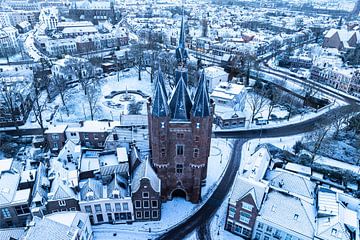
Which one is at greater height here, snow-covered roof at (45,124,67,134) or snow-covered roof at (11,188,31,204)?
snow-covered roof at (45,124,67,134)

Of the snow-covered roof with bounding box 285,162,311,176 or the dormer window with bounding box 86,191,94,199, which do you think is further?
the snow-covered roof with bounding box 285,162,311,176

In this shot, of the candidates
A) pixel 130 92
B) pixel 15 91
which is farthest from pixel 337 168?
pixel 15 91

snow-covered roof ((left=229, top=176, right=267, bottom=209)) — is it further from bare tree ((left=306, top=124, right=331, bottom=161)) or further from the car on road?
the car on road

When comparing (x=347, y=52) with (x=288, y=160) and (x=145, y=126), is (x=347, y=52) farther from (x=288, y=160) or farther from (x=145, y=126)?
(x=145, y=126)

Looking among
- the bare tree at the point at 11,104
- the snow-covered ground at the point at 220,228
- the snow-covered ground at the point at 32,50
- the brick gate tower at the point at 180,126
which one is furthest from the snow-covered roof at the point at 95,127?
the snow-covered ground at the point at 32,50

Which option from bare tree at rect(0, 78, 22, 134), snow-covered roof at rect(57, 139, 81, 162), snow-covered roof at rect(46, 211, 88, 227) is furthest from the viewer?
bare tree at rect(0, 78, 22, 134)

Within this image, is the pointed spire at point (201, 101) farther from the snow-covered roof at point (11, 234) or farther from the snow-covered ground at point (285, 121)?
the snow-covered ground at point (285, 121)

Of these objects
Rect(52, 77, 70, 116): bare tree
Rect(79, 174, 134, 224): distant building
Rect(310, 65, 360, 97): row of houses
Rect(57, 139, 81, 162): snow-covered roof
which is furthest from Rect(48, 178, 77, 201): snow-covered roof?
Rect(310, 65, 360, 97): row of houses
